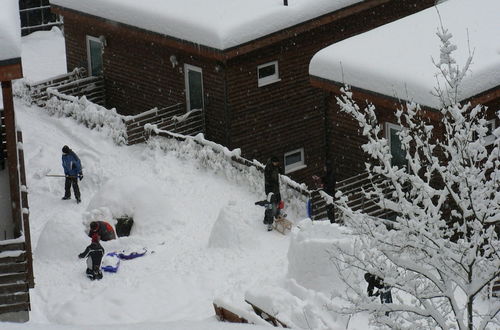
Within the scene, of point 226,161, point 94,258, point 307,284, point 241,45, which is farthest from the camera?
point 241,45

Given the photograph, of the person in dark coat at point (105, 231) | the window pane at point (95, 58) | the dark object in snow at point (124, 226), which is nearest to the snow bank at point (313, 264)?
the person in dark coat at point (105, 231)

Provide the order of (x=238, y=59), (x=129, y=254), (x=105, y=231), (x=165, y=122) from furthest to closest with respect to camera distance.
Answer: (x=165, y=122) < (x=238, y=59) < (x=105, y=231) < (x=129, y=254)

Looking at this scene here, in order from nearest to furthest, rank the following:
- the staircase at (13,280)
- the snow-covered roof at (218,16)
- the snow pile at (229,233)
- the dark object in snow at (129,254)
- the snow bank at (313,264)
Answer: the staircase at (13,280) → the snow bank at (313,264) → the dark object in snow at (129,254) → the snow pile at (229,233) → the snow-covered roof at (218,16)

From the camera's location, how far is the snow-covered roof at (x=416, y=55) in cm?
2206

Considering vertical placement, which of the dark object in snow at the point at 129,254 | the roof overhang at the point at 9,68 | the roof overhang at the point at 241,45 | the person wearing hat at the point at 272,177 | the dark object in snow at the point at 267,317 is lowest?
the dark object in snow at the point at 129,254

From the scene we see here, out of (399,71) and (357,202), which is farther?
(357,202)

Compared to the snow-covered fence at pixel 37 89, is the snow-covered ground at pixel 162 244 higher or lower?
lower

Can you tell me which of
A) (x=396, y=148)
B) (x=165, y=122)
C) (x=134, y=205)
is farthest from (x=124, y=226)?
(x=396, y=148)

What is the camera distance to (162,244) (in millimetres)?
22062

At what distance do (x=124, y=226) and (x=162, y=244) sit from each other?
1.17 metres

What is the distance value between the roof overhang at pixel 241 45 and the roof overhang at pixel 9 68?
409 inches

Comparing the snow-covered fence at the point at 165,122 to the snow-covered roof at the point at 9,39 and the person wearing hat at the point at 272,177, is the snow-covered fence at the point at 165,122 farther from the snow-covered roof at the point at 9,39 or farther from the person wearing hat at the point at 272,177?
the snow-covered roof at the point at 9,39

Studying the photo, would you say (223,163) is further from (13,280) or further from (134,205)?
(13,280)

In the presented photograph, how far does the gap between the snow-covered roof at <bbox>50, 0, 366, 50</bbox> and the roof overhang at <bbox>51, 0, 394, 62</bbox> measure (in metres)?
0.10
